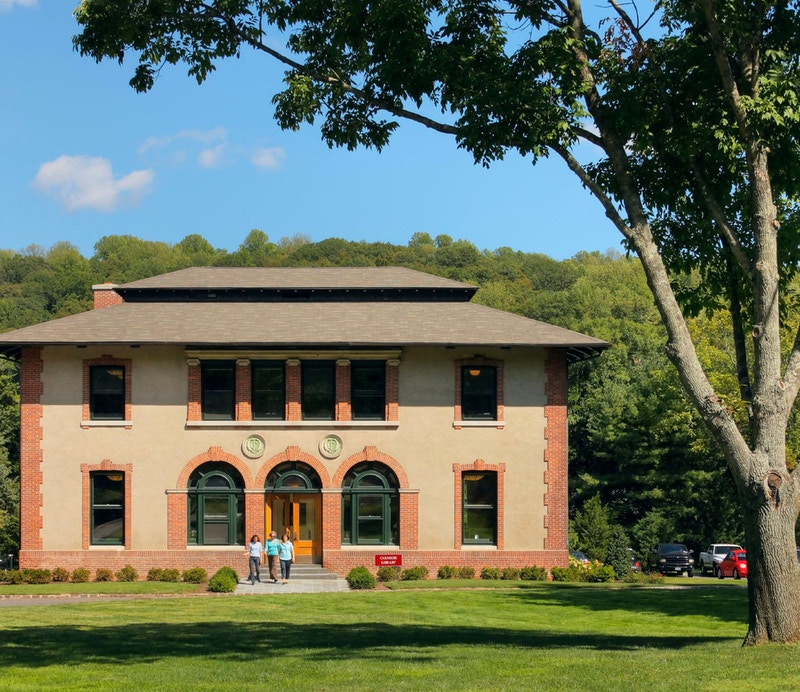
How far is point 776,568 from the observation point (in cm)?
1694

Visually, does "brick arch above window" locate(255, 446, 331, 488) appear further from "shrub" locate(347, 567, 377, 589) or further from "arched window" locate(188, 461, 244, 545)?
"shrub" locate(347, 567, 377, 589)

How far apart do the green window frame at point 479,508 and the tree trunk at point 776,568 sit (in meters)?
25.4

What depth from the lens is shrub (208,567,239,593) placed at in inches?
1464

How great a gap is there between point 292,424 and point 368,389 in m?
2.93

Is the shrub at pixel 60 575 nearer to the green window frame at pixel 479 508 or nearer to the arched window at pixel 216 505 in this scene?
the arched window at pixel 216 505

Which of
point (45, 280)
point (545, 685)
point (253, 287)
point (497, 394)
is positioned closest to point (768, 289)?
point (545, 685)

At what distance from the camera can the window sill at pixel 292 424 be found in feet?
138

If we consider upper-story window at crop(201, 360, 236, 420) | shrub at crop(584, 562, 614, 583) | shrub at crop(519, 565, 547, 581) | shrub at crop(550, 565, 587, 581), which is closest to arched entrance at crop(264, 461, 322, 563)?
upper-story window at crop(201, 360, 236, 420)

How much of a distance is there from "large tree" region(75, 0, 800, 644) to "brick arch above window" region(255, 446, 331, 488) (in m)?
23.4

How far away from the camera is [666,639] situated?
2073 cm

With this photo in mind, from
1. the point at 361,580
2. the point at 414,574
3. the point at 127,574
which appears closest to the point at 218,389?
the point at 127,574

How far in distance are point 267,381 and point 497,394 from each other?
8.10m

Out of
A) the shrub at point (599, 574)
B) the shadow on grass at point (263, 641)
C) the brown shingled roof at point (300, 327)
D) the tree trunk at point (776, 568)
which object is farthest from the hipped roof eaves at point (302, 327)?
the tree trunk at point (776, 568)

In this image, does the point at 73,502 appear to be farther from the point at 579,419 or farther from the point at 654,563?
the point at 579,419
